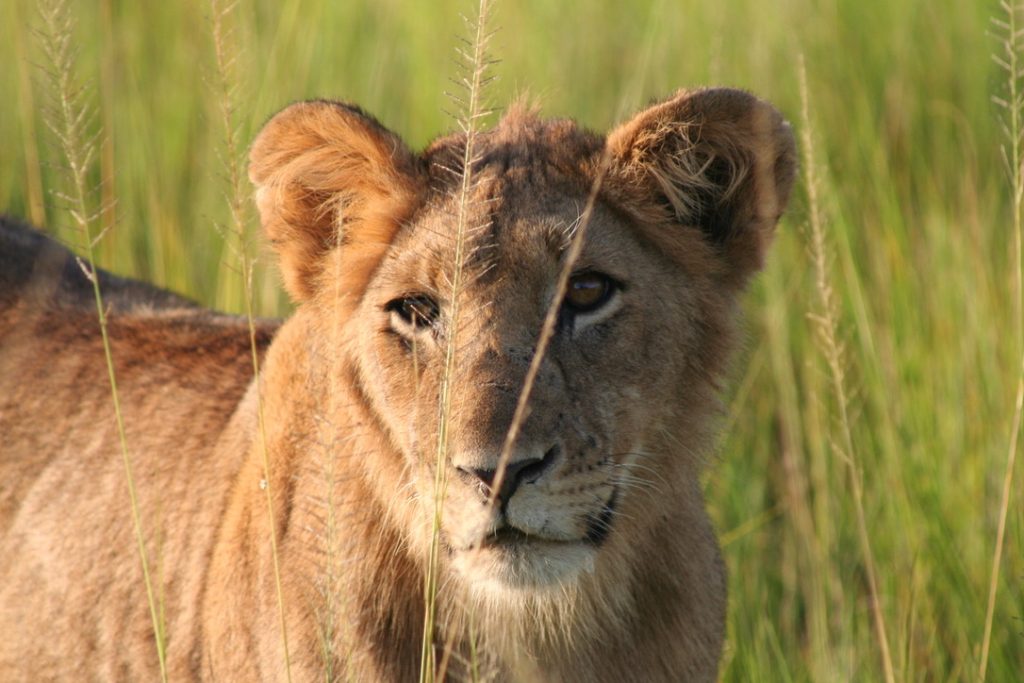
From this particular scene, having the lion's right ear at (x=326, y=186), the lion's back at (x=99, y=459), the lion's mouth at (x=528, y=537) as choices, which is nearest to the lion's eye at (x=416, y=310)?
the lion's right ear at (x=326, y=186)

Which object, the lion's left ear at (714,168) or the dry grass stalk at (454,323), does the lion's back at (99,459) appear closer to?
the dry grass stalk at (454,323)

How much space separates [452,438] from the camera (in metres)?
2.78

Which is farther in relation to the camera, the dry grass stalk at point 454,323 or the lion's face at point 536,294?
the lion's face at point 536,294

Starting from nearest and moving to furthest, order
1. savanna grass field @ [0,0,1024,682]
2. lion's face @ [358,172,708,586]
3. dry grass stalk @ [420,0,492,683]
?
dry grass stalk @ [420,0,492,683], lion's face @ [358,172,708,586], savanna grass field @ [0,0,1024,682]

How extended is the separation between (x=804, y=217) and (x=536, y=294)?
3.35 metres

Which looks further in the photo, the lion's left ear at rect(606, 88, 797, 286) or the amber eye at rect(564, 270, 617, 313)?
the lion's left ear at rect(606, 88, 797, 286)

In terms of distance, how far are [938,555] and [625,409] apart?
1.86 meters

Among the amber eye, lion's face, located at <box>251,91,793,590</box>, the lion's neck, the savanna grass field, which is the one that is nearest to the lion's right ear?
lion's face, located at <box>251,91,793,590</box>

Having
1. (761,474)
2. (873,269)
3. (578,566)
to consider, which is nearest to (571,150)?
(578,566)

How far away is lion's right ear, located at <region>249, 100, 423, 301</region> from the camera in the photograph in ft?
10.8

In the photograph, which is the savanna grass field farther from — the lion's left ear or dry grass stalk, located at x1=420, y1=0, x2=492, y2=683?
dry grass stalk, located at x1=420, y1=0, x2=492, y2=683

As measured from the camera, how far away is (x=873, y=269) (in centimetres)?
605

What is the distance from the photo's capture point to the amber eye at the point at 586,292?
3088mm

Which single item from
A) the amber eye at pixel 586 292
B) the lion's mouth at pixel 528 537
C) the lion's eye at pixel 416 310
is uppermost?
the amber eye at pixel 586 292
